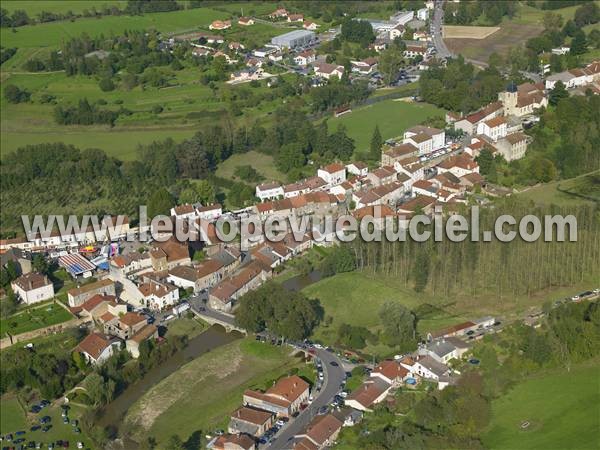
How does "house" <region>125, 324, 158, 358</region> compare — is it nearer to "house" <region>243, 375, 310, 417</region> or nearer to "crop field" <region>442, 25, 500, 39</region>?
"house" <region>243, 375, 310, 417</region>

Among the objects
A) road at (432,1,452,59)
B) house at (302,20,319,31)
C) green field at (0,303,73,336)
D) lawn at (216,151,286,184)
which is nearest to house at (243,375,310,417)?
green field at (0,303,73,336)

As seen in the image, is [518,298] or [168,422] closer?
[168,422]

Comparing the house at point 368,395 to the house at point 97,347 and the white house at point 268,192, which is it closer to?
the house at point 97,347

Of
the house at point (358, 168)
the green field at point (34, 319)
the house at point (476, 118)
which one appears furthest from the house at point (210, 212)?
the house at point (476, 118)

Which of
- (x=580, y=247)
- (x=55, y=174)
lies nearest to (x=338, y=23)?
(x=55, y=174)

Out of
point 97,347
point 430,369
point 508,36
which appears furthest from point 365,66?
point 430,369

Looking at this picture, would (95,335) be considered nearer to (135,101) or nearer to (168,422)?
(168,422)

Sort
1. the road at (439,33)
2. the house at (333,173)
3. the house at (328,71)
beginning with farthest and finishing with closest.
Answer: the road at (439,33)
the house at (328,71)
the house at (333,173)
